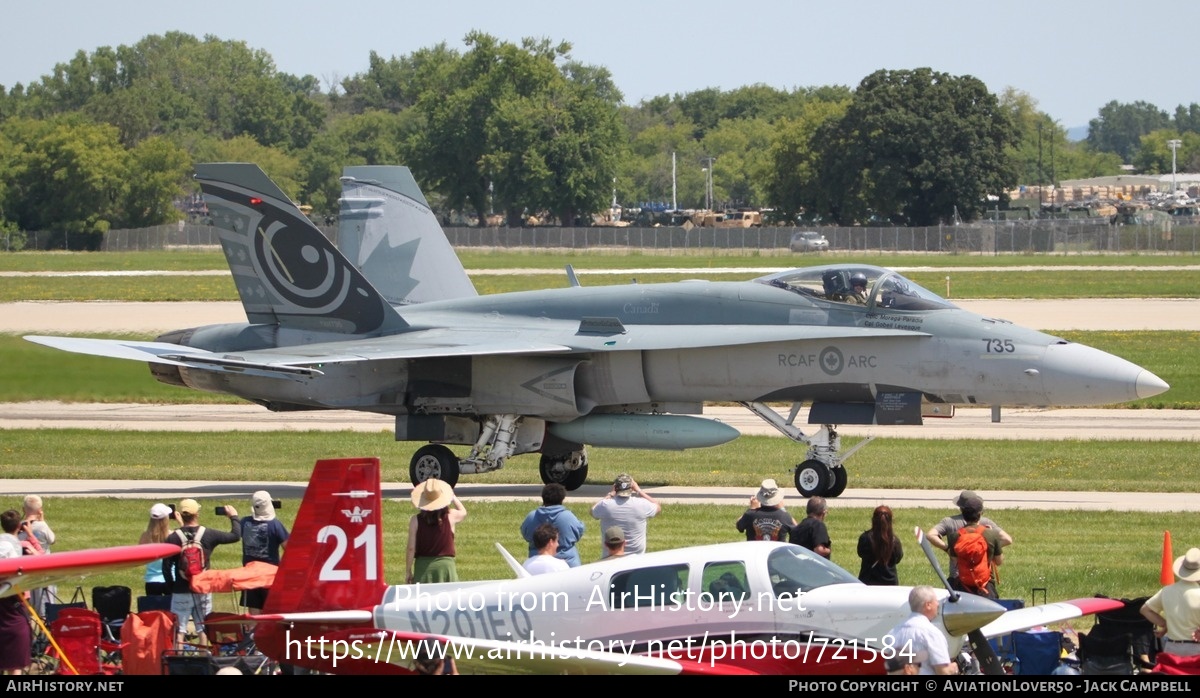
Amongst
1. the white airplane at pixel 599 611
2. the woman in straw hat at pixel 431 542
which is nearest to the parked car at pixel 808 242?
the woman in straw hat at pixel 431 542

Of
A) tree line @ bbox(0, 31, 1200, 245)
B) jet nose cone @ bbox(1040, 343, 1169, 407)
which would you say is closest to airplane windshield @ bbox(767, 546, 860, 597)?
jet nose cone @ bbox(1040, 343, 1169, 407)

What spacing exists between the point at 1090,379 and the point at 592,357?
20.2 feet

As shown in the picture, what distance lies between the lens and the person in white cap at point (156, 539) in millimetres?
11789

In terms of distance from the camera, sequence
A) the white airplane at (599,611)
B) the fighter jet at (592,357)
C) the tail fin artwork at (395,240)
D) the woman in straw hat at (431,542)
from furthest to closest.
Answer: the tail fin artwork at (395,240) → the fighter jet at (592,357) → the woman in straw hat at (431,542) → the white airplane at (599,611)

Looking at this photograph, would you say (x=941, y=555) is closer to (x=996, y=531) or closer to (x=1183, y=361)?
(x=996, y=531)

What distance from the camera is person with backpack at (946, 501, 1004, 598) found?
454 inches

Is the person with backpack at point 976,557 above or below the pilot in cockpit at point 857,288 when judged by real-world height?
below

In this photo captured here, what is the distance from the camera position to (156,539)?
41.9 ft

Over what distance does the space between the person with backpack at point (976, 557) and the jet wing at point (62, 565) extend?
579 centimetres

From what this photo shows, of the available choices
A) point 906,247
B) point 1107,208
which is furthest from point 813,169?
point 1107,208

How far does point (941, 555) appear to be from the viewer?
1388cm

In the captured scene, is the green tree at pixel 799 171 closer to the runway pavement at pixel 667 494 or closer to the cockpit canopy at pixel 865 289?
the cockpit canopy at pixel 865 289

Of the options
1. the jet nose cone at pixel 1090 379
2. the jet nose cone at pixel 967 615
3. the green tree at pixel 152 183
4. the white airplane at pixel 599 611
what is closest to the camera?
the jet nose cone at pixel 967 615
